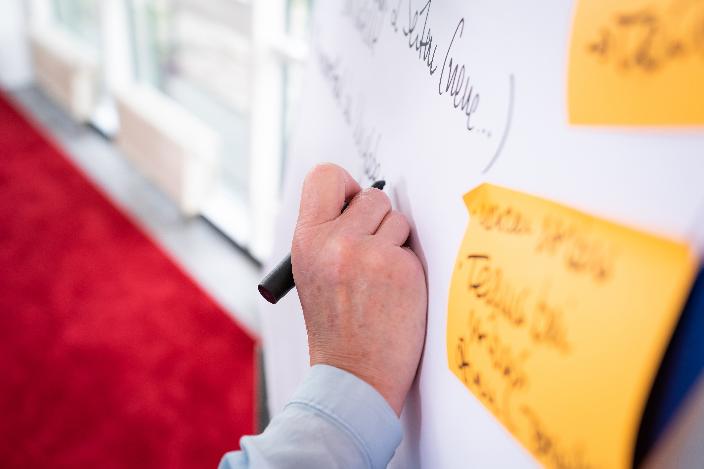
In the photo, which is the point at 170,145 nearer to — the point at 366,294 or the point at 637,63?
the point at 366,294

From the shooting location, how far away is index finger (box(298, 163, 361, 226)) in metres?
0.50

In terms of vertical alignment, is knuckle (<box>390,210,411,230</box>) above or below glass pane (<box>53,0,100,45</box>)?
above

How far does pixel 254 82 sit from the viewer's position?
1.97 metres

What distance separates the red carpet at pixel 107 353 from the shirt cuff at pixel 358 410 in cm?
126

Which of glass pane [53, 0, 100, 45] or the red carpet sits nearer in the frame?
the red carpet

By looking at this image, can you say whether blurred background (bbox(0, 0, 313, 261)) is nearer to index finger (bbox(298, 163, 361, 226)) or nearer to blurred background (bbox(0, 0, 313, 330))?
blurred background (bbox(0, 0, 313, 330))

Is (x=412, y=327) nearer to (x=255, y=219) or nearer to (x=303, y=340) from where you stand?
(x=303, y=340)

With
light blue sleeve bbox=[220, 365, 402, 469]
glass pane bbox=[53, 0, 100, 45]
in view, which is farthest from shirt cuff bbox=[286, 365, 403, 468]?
glass pane bbox=[53, 0, 100, 45]

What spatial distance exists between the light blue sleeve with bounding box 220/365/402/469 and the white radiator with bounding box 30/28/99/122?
11.0ft

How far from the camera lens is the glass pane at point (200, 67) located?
8.27 ft

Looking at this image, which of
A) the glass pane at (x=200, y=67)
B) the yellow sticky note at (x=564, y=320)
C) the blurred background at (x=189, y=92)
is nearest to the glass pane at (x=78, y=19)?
the blurred background at (x=189, y=92)

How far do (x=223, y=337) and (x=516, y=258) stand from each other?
5.72 ft

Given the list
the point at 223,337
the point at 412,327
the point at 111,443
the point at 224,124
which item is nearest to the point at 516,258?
the point at 412,327

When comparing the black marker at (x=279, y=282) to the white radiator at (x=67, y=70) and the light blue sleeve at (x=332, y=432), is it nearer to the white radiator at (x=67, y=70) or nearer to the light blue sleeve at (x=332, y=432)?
the light blue sleeve at (x=332, y=432)
